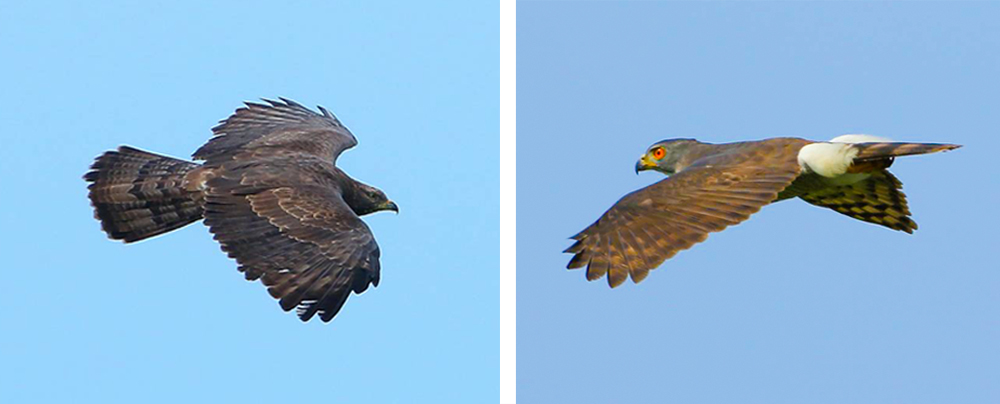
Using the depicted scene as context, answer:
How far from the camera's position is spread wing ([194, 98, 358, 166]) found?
1245cm

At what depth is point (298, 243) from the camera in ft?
34.6

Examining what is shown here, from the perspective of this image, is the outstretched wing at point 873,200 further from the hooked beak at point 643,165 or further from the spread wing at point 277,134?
the spread wing at point 277,134

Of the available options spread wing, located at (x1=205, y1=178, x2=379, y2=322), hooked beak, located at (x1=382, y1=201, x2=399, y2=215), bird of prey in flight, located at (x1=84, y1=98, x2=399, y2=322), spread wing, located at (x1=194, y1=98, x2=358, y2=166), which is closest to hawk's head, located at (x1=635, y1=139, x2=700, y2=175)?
hooked beak, located at (x1=382, y1=201, x2=399, y2=215)

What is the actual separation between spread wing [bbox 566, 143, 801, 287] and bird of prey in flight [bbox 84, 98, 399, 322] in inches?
71.8

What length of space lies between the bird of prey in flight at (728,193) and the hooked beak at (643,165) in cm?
18

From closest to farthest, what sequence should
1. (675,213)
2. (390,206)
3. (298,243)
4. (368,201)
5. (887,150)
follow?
(675,213)
(887,150)
(298,243)
(368,201)
(390,206)

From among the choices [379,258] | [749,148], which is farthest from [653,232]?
[379,258]

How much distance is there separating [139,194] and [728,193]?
4902 mm

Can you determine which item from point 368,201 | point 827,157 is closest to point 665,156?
point 827,157

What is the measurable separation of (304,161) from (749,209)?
407 cm

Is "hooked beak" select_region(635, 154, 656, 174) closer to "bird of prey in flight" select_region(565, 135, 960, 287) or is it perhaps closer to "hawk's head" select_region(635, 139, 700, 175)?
"hawk's head" select_region(635, 139, 700, 175)

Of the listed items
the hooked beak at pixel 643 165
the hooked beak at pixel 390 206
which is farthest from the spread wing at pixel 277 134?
the hooked beak at pixel 643 165

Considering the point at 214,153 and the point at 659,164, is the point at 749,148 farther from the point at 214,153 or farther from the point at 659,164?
the point at 214,153

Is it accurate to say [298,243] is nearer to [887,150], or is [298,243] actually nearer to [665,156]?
[665,156]
